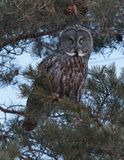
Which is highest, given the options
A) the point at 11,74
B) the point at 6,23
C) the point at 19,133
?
the point at 6,23

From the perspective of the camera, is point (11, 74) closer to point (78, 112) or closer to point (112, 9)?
point (112, 9)

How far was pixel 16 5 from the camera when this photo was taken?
2.37 m

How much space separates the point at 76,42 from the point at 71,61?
8.1 inches

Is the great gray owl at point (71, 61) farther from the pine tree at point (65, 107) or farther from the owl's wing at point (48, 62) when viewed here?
the pine tree at point (65, 107)

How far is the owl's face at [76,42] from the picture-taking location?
3498 mm

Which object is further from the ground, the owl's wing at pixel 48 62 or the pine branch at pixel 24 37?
the pine branch at pixel 24 37

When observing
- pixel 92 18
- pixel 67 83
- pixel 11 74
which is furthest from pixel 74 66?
pixel 92 18

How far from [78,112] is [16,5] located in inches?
18.8

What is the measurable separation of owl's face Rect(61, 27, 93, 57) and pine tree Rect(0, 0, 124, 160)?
42 cm

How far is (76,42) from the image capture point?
12.2ft

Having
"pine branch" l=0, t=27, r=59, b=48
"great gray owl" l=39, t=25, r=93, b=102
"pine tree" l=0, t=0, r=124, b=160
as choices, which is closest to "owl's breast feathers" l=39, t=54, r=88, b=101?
"great gray owl" l=39, t=25, r=93, b=102

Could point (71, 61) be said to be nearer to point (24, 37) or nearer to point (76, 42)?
point (76, 42)

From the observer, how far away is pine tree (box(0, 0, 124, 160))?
7.42 feet

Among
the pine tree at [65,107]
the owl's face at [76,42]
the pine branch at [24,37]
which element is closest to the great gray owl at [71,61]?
the owl's face at [76,42]
